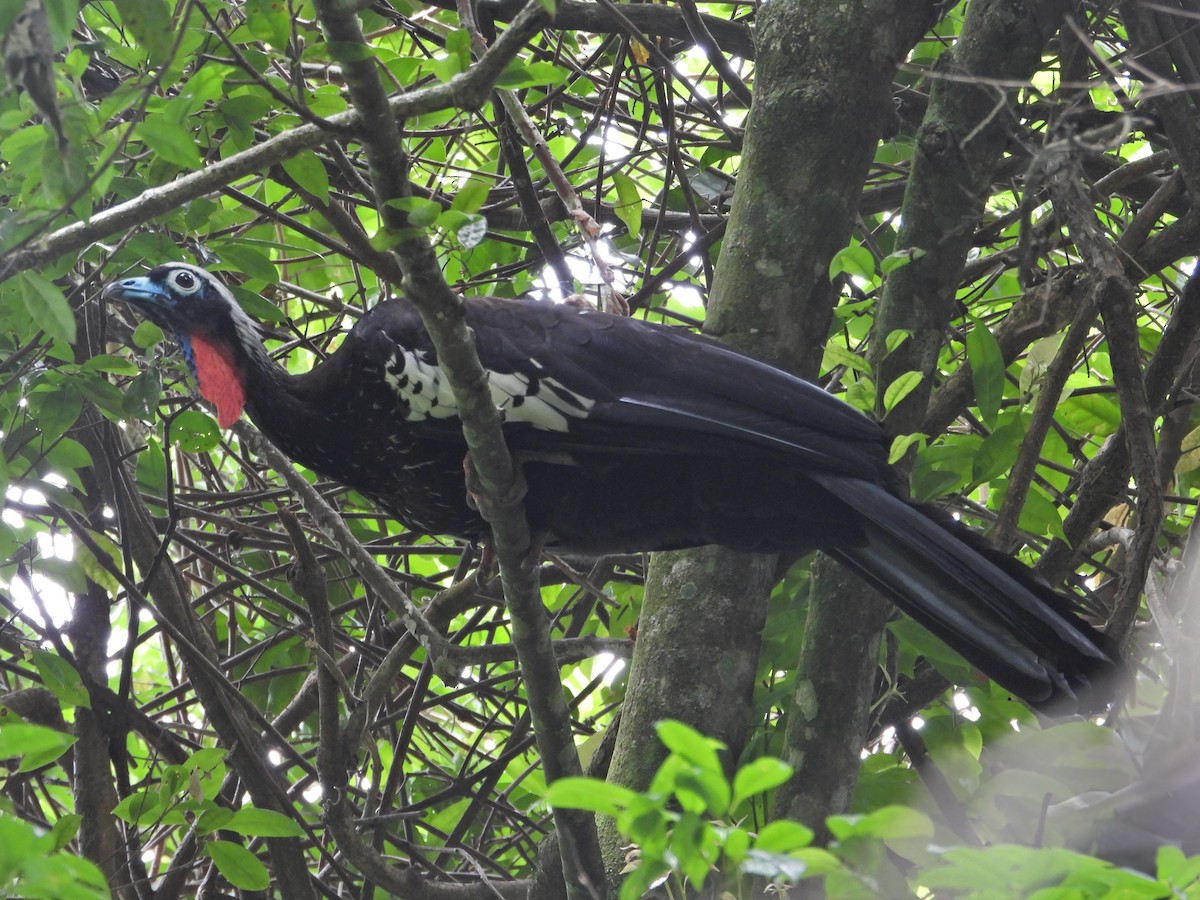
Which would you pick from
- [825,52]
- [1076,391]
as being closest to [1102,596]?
[1076,391]

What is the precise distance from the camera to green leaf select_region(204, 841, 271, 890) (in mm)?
2600

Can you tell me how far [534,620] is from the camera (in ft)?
8.18

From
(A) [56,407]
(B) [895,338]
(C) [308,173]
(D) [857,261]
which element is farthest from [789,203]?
(A) [56,407]

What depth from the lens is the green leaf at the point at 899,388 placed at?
2584 mm

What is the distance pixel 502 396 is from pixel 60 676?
1.26m

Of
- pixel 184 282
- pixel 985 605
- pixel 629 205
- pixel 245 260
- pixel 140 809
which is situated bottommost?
pixel 140 809

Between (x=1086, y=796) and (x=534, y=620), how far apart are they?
3.68 feet

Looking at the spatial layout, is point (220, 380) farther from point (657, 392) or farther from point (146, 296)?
point (657, 392)

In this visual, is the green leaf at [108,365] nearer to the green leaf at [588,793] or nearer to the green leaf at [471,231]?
the green leaf at [471,231]

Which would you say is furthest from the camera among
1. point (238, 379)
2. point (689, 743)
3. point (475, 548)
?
point (475, 548)

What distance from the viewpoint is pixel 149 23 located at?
76.1 inches

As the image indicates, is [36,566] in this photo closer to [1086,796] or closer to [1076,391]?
[1086,796]

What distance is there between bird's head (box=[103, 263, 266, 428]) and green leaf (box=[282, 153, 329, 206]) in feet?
1.97

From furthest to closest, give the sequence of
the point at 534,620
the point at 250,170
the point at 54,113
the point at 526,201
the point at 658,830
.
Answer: the point at 526,201
the point at 534,620
the point at 250,170
the point at 54,113
the point at 658,830
